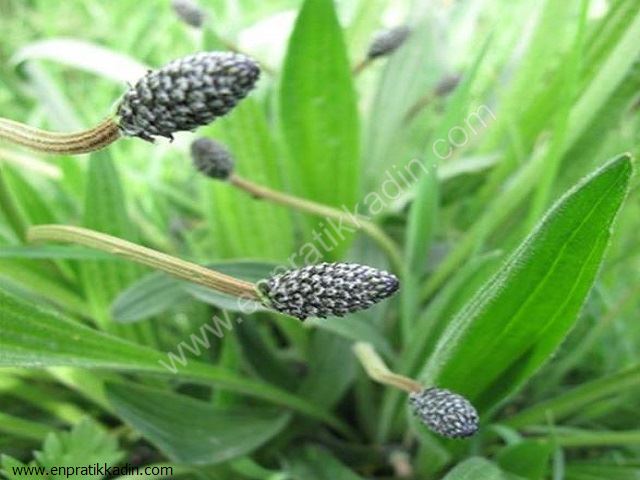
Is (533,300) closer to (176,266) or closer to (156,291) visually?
(176,266)

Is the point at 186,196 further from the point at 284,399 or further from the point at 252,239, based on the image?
the point at 284,399

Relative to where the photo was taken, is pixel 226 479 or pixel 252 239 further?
pixel 252 239

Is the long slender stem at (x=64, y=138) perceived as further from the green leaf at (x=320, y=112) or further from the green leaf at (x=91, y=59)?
the green leaf at (x=91, y=59)

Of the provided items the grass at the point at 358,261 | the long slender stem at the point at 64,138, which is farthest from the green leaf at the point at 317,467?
the long slender stem at the point at 64,138

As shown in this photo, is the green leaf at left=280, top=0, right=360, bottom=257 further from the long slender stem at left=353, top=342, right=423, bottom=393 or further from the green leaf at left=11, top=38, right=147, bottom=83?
the green leaf at left=11, top=38, right=147, bottom=83

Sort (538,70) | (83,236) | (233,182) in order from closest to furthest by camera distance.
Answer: (83,236)
(233,182)
(538,70)

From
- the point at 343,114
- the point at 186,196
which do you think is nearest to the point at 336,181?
the point at 343,114
